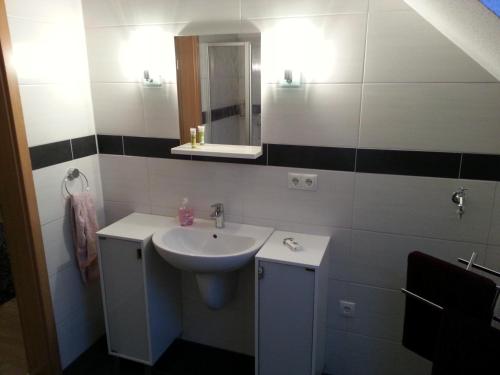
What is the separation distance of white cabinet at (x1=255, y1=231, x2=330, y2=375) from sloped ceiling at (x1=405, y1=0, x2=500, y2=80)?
107cm

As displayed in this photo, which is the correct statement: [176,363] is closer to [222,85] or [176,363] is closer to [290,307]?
[290,307]

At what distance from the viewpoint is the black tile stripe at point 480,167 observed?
1817 mm

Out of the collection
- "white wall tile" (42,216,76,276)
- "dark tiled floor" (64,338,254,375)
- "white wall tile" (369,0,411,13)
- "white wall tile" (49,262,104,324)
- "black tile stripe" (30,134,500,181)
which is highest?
"white wall tile" (369,0,411,13)

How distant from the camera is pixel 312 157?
210 cm

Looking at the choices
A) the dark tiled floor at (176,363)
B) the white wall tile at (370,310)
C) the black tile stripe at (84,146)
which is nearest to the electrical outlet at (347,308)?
Answer: the white wall tile at (370,310)

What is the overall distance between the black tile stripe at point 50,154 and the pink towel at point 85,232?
8.9 inches

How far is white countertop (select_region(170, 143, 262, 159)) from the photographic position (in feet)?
6.82

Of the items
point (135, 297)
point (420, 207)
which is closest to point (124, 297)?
point (135, 297)

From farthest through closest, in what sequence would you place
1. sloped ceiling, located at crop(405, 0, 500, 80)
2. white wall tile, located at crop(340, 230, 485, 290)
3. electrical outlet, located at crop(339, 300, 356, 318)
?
electrical outlet, located at crop(339, 300, 356, 318) → white wall tile, located at crop(340, 230, 485, 290) → sloped ceiling, located at crop(405, 0, 500, 80)

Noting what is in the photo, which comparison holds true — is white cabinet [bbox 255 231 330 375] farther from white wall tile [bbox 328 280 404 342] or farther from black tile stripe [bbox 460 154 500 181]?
black tile stripe [bbox 460 154 500 181]

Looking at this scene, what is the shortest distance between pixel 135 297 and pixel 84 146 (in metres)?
0.93

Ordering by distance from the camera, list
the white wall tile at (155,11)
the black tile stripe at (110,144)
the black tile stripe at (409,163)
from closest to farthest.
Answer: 1. the black tile stripe at (409,163)
2. the white wall tile at (155,11)
3. the black tile stripe at (110,144)

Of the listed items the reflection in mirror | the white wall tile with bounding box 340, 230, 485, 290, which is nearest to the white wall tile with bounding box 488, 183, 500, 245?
the white wall tile with bounding box 340, 230, 485, 290

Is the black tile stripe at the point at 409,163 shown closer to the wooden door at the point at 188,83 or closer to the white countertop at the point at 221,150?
the white countertop at the point at 221,150
